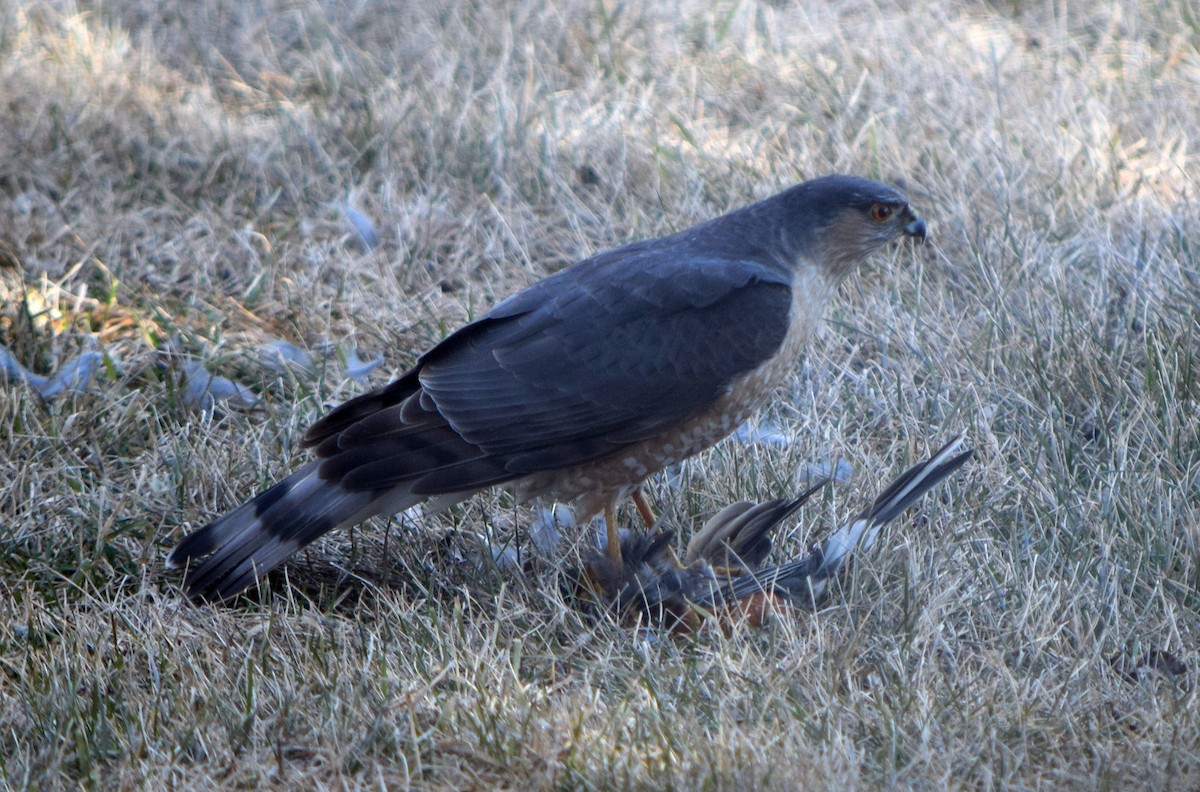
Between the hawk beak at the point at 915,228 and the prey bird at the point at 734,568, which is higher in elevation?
the hawk beak at the point at 915,228

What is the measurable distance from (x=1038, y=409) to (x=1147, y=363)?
336 millimetres

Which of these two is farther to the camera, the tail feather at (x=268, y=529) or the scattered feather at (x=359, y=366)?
the scattered feather at (x=359, y=366)

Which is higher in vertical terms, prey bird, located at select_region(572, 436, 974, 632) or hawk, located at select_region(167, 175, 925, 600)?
hawk, located at select_region(167, 175, 925, 600)

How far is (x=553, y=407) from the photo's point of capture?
3.23 metres

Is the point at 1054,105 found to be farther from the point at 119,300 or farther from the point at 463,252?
the point at 119,300

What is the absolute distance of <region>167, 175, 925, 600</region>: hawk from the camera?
321 centimetres

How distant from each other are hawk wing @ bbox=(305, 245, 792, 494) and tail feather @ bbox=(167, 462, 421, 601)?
70mm

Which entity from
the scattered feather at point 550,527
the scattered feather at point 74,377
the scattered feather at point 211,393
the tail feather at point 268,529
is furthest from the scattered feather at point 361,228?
the tail feather at point 268,529

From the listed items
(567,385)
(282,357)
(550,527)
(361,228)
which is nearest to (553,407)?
(567,385)

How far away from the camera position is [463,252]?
16.5 ft

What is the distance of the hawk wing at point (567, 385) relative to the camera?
10.5 feet

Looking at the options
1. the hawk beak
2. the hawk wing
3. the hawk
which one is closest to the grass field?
the hawk

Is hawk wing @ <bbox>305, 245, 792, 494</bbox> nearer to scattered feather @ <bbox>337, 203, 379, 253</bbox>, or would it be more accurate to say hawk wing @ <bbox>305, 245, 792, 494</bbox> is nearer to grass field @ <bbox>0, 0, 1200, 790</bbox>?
grass field @ <bbox>0, 0, 1200, 790</bbox>

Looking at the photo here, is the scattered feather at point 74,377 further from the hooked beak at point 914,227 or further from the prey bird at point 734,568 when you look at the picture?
the hooked beak at point 914,227
